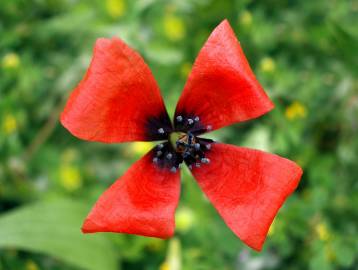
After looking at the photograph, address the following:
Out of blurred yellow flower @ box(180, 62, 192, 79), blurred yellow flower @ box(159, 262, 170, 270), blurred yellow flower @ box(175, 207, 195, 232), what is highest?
blurred yellow flower @ box(180, 62, 192, 79)

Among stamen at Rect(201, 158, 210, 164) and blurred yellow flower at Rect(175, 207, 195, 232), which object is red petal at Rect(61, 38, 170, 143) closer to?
stamen at Rect(201, 158, 210, 164)

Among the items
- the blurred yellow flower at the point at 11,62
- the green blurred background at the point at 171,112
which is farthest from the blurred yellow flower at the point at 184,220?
the blurred yellow flower at the point at 11,62

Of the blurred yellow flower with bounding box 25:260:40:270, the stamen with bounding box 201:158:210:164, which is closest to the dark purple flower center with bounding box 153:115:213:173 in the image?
the stamen with bounding box 201:158:210:164

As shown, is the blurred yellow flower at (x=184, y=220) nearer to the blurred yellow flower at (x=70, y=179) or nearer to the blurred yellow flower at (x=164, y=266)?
the blurred yellow flower at (x=164, y=266)

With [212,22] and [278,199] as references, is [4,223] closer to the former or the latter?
[278,199]

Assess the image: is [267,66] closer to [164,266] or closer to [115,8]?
[115,8]

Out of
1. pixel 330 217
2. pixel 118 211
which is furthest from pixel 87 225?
pixel 330 217

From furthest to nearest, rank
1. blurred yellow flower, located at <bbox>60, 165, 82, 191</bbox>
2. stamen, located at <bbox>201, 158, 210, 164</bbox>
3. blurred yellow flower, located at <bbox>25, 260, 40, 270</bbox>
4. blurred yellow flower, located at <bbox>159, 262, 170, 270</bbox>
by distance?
blurred yellow flower, located at <bbox>60, 165, 82, 191</bbox>, blurred yellow flower, located at <bbox>25, 260, 40, 270</bbox>, blurred yellow flower, located at <bbox>159, 262, 170, 270</bbox>, stamen, located at <bbox>201, 158, 210, 164</bbox>

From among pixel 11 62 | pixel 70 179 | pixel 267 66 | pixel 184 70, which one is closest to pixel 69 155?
pixel 70 179
